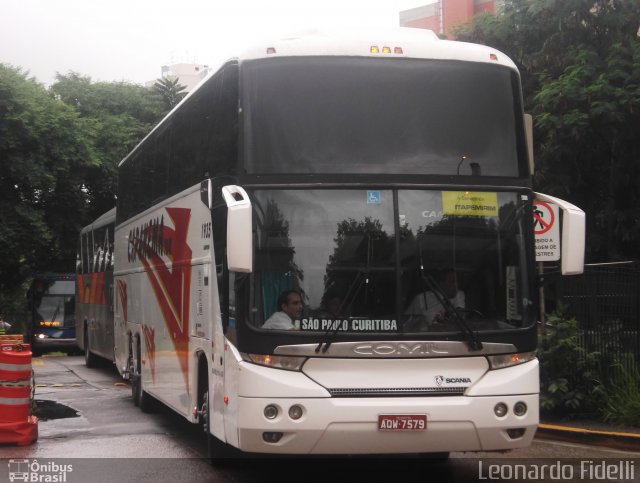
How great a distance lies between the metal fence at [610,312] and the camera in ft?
40.0

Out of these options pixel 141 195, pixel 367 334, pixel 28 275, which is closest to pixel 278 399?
pixel 367 334

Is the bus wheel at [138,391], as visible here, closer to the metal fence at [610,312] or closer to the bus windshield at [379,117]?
the metal fence at [610,312]

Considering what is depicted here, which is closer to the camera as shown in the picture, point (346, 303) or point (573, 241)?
point (346, 303)

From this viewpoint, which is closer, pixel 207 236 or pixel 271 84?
pixel 271 84

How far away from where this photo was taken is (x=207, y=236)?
9695mm

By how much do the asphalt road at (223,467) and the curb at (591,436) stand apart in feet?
0.45

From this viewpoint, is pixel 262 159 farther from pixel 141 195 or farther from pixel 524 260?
pixel 141 195

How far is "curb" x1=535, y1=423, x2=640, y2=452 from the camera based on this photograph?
36.0 feet

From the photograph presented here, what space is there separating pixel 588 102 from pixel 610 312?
8230 mm

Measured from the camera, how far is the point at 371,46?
8648 millimetres

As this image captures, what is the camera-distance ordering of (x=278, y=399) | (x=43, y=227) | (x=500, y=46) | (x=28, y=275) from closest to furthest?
1. (x=278, y=399)
2. (x=500, y=46)
3. (x=43, y=227)
4. (x=28, y=275)

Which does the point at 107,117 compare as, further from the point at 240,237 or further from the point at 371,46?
the point at 240,237

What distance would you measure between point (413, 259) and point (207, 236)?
2490 mm

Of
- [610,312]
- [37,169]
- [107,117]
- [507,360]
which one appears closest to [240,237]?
[507,360]
